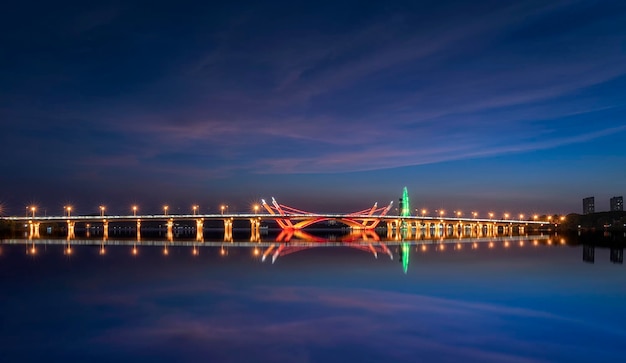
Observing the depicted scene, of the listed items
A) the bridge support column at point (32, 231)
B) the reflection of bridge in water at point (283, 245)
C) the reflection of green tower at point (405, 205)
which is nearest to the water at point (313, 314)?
the reflection of bridge in water at point (283, 245)

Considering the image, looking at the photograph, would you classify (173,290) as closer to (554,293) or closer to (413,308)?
(413,308)

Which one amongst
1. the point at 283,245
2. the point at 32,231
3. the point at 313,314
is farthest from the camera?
the point at 32,231


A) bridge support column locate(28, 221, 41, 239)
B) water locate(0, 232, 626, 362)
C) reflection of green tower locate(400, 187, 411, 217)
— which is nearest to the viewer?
water locate(0, 232, 626, 362)

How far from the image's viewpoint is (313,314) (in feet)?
60.4

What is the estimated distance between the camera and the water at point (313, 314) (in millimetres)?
13547

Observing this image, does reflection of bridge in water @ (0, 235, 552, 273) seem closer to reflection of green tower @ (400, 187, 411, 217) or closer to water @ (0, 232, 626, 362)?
water @ (0, 232, 626, 362)

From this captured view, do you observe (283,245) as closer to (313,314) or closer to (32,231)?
(313,314)

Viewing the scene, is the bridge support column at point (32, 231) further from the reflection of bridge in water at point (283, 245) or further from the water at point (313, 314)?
the water at point (313, 314)

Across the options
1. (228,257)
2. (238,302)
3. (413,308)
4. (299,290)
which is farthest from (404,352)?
(228,257)

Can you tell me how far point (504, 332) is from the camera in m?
15.6

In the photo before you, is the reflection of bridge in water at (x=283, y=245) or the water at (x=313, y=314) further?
the reflection of bridge in water at (x=283, y=245)

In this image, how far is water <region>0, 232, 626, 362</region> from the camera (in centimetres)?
1355

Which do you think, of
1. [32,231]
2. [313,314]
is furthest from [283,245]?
[32,231]

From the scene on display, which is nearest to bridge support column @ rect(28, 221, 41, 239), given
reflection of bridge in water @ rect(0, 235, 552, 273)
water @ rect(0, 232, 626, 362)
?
reflection of bridge in water @ rect(0, 235, 552, 273)
